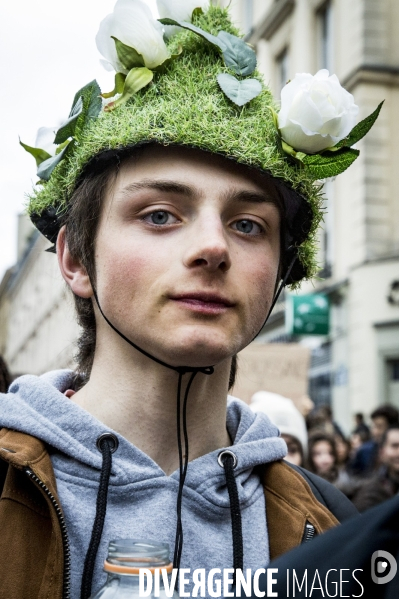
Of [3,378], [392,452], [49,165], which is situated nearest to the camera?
[49,165]

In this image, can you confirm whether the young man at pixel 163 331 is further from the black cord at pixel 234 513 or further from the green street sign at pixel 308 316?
the green street sign at pixel 308 316

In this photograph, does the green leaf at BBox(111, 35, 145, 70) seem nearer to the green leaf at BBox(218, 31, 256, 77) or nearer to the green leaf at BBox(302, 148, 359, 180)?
the green leaf at BBox(218, 31, 256, 77)

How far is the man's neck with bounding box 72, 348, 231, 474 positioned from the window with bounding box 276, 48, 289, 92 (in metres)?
18.4

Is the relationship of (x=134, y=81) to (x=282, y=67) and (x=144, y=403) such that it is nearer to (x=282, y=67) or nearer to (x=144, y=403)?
(x=144, y=403)

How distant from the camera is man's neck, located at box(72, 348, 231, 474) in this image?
1.88 meters

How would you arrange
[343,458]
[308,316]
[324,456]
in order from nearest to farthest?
[324,456], [343,458], [308,316]

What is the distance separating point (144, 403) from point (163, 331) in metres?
0.20

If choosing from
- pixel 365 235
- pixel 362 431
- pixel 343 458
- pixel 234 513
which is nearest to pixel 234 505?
pixel 234 513

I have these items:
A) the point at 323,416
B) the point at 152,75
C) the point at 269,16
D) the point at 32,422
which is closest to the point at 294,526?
the point at 32,422

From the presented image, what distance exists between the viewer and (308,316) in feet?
46.0

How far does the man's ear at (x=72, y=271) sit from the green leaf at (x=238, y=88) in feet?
1.87

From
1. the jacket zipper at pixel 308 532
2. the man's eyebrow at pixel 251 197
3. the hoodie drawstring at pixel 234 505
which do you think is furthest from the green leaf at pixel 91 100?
the jacket zipper at pixel 308 532

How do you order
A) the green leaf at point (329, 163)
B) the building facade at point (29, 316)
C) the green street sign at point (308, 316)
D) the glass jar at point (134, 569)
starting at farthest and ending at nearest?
the building facade at point (29, 316) → the green street sign at point (308, 316) → the green leaf at point (329, 163) → the glass jar at point (134, 569)

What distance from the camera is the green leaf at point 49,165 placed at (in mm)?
2053
